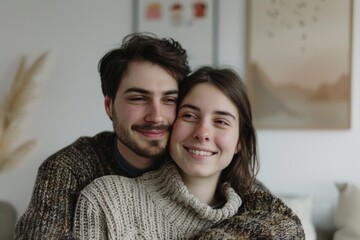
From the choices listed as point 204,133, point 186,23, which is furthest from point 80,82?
point 204,133

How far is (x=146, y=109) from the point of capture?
1205 mm

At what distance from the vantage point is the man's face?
3.81 ft

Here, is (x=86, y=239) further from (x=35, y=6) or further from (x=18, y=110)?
(x=35, y=6)

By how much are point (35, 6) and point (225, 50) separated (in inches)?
46.7

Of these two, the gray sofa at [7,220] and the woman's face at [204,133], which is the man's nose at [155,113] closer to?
the woman's face at [204,133]

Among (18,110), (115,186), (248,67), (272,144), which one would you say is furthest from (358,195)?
(18,110)

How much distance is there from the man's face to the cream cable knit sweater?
113 millimetres

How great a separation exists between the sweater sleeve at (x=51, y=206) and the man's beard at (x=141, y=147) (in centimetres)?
18

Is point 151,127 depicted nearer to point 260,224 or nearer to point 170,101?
point 170,101

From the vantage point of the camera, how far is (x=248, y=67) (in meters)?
2.38

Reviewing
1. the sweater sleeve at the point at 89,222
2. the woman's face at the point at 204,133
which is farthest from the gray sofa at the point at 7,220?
the woman's face at the point at 204,133

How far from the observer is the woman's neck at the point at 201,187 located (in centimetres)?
114

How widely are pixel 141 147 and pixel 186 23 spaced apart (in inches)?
54.3

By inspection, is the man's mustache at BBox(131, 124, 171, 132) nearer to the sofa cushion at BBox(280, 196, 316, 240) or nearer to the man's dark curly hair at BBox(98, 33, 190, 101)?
the man's dark curly hair at BBox(98, 33, 190, 101)
